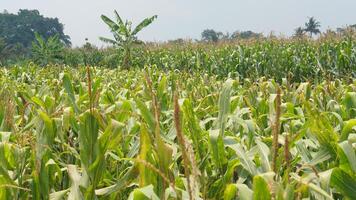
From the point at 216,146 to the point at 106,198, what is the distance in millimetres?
317

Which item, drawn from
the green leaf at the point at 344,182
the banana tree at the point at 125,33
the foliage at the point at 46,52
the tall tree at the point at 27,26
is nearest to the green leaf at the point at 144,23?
the banana tree at the point at 125,33

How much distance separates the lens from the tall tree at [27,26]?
254 feet

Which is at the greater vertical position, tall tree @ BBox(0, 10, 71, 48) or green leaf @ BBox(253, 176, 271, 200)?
tall tree @ BBox(0, 10, 71, 48)

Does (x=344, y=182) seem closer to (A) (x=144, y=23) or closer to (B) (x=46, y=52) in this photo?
(A) (x=144, y=23)

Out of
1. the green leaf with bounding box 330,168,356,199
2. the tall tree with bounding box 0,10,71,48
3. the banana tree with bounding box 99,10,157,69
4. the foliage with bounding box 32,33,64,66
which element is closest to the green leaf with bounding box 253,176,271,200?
the green leaf with bounding box 330,168,356,199

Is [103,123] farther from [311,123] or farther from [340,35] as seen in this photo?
[340,35]

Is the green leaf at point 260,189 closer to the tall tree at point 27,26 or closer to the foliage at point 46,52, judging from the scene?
the foliage at point 46,52

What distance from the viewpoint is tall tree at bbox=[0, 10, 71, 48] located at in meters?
77.6

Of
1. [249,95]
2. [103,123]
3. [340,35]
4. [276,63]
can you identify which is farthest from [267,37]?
[103,123]

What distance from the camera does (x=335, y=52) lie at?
11.5m

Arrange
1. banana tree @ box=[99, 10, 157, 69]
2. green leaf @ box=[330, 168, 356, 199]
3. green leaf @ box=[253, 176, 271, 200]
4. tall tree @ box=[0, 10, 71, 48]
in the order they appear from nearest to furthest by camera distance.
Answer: green leaf @ box=[253, 176, 271, 200] < green leaf @ box=[330, 168, 356, 199] < banana tree @ box=[99, 10, 157, 69] < tall tree @ box=[0, 10, 71, 48]

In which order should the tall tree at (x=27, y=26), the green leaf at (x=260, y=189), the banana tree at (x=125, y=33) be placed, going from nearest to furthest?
the green leaf at (x=260, y=189) < the banana tree at (x=125, y=33) < the tall tree at (x=27, y=26)

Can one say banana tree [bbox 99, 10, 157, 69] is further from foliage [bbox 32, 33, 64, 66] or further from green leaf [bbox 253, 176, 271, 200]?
green leaf [bbox 253, 176, 271, 200]

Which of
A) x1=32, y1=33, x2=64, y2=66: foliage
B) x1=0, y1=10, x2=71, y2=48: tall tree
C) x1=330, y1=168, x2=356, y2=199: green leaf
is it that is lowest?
x1=330, y1=168, x2=356, y2=199: green leaf
